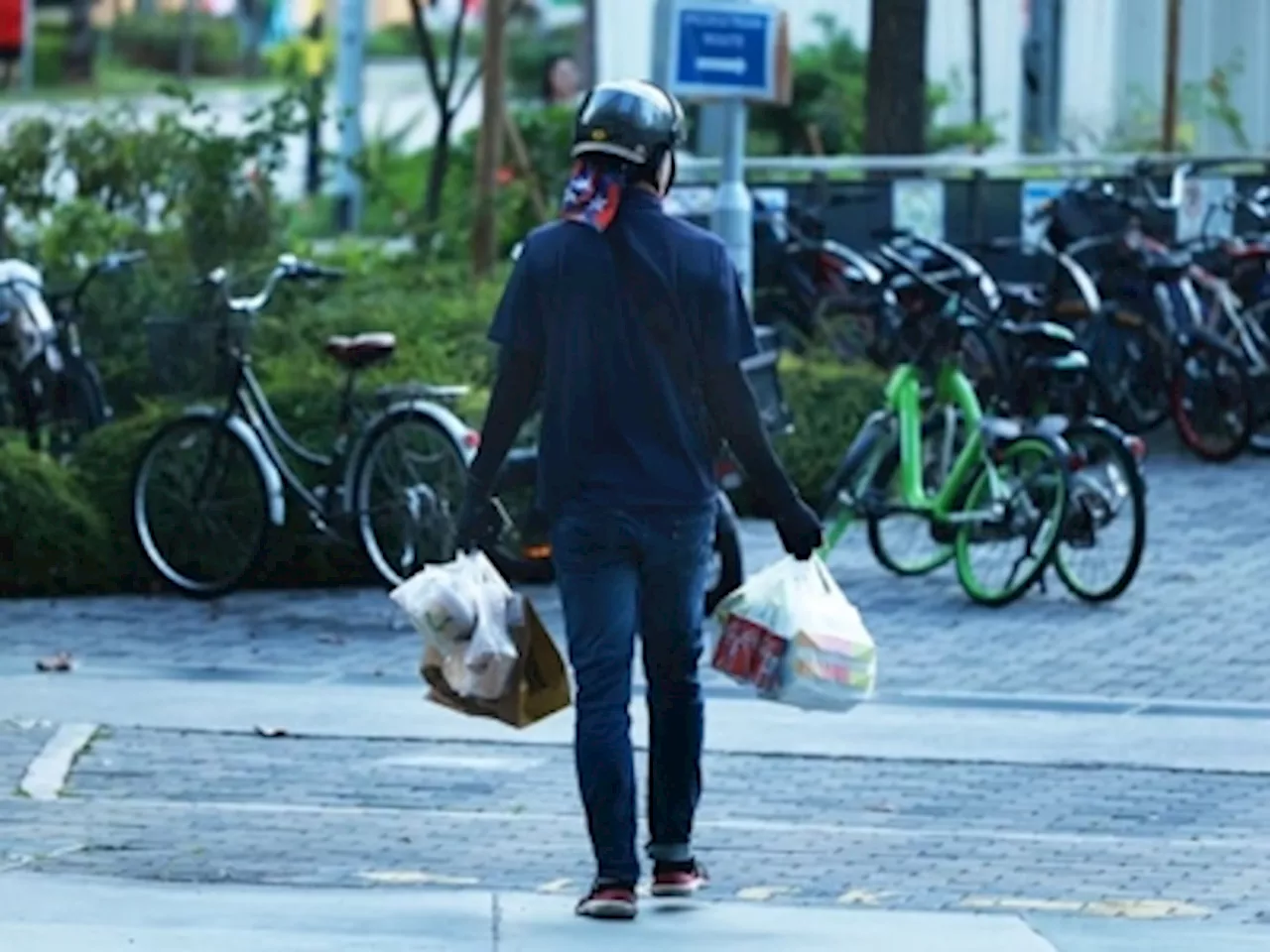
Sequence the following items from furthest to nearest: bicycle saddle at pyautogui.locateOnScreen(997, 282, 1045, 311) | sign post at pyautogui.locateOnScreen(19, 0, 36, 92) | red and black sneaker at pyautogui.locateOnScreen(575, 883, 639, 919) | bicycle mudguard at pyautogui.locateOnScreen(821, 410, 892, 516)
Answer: sign post at pyautogui.locateOnScreen(19, 0, 36, 92) < bicycle saddle at pyautogui.locateOnScreen(997, 282, 1045, 311) < bicycle mudguard at pyautogui.locateOnScreen(821, 410, 892, 516) < red and black sneaker at pyautogui.locateOnScreen(575, 883, 639, 919)

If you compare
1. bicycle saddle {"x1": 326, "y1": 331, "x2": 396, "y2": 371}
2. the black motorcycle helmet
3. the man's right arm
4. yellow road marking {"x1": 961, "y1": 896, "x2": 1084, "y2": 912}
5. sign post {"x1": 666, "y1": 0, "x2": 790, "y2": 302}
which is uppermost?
sign post {"x1": 666, "y1": 0, "x2": 790, "y2": 302}

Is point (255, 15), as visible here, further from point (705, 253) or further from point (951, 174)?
point (705, 253)

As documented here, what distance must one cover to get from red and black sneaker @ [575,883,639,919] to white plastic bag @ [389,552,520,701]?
52 cm

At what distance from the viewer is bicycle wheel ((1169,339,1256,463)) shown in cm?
1661

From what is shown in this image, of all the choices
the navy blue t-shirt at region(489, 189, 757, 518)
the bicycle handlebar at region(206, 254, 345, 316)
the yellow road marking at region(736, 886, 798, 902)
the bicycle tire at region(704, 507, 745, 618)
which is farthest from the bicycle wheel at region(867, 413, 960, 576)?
the navy blue t-shirt at region(489, 189, 757, 518)

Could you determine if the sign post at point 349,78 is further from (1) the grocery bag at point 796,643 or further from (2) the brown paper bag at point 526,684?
(1) the grocery bag at point 796,643

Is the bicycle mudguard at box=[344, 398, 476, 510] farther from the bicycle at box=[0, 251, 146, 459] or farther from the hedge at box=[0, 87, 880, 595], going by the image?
the bicycle at box=[0, 251, 146, 459]

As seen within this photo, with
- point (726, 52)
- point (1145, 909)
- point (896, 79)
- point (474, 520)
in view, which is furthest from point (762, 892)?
point (896, 79)

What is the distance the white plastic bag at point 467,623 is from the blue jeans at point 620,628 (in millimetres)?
307

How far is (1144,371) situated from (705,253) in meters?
10.2

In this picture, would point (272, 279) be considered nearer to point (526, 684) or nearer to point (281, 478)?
point (281, 478)

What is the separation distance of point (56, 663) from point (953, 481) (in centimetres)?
346

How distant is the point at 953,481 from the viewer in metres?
12.8

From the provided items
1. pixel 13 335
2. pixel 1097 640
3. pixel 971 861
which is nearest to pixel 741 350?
pixel 971 861
